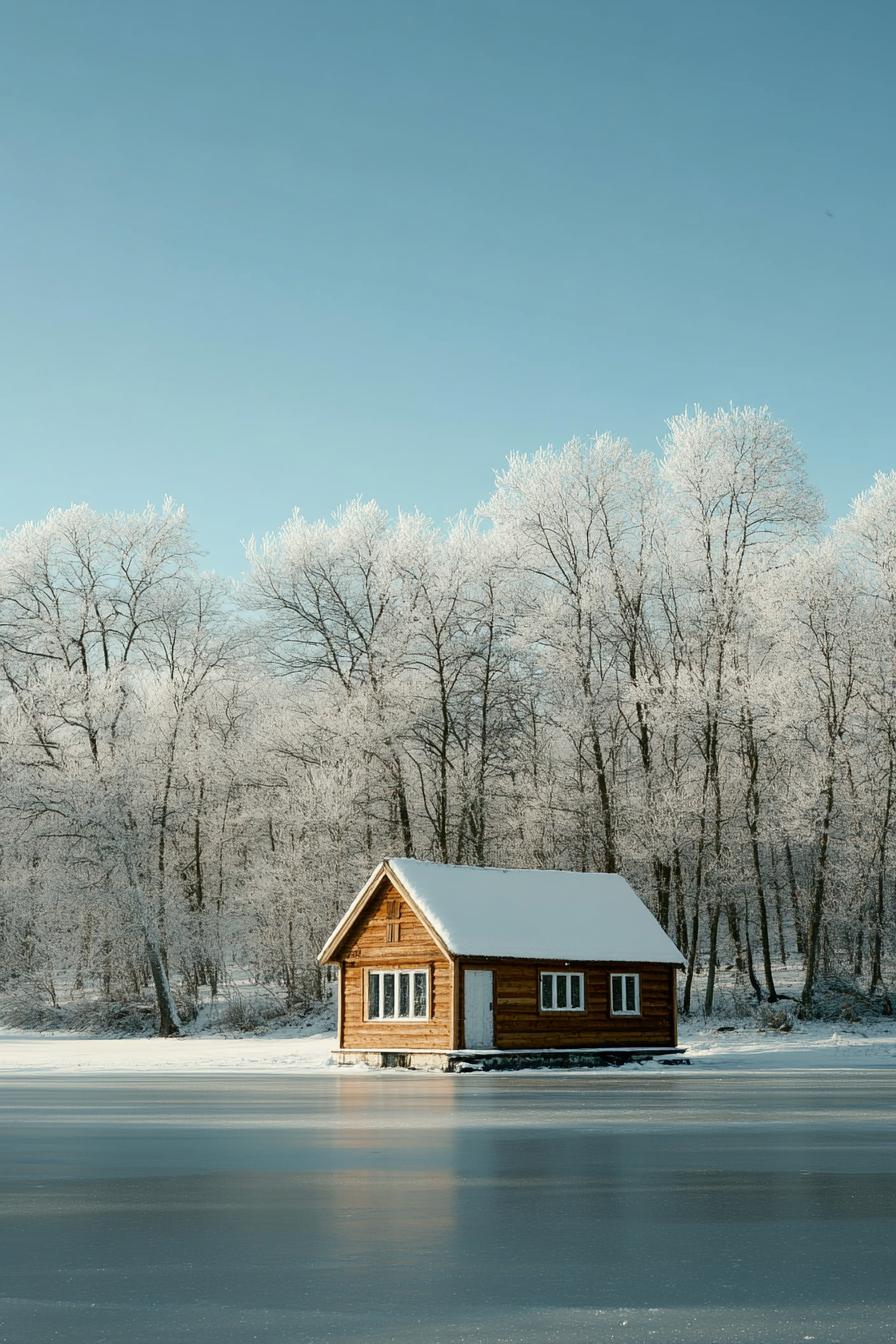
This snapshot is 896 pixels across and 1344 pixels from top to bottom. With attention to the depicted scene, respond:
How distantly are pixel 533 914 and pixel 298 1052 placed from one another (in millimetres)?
8538

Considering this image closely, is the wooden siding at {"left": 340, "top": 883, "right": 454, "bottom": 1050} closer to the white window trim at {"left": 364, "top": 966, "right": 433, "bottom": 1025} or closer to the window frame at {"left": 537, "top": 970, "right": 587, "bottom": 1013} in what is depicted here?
the white window trim at {"left": 364, "top": 966, "right": 433, "bottom": 1025}

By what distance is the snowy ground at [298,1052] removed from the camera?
38750 millimetres

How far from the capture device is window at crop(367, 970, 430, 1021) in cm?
4212

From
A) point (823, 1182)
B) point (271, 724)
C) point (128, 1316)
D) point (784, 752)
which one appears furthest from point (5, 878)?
point (128, 1316)

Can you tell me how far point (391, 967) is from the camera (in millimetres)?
43188

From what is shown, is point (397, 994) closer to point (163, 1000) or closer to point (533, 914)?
point (533, 914)

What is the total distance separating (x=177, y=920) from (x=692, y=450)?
84.9 feet

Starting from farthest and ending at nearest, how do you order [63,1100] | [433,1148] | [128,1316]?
[63,1100]
[433,1148]
[128,1316]

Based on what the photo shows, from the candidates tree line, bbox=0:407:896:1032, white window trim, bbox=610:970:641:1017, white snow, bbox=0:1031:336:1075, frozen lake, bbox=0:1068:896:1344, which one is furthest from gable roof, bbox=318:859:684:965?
frozen lake, bbox=0:1068:896:1344

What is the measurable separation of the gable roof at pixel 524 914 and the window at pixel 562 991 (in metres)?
0.60

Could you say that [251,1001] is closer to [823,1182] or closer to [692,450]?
[692,450]

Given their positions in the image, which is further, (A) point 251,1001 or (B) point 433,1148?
(A) point 251,1001

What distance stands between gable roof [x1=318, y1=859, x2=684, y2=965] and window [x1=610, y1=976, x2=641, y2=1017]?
76 cm

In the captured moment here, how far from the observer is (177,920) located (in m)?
55.7
